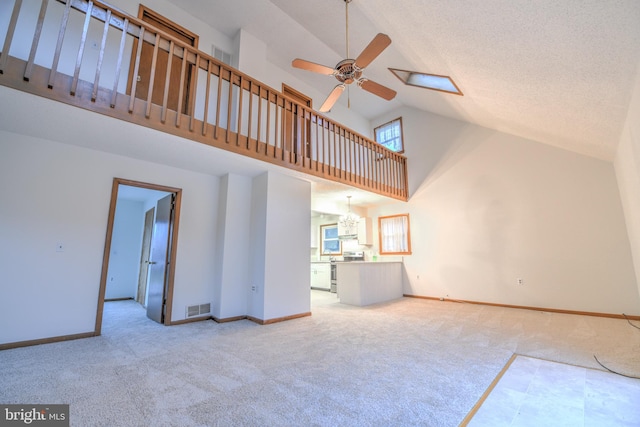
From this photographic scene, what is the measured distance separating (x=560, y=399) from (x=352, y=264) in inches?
157

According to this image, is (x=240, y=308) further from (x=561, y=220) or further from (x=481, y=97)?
(x=561, y=220)

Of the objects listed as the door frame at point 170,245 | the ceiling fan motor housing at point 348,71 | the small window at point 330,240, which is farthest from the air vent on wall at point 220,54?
the small window at point 330,240

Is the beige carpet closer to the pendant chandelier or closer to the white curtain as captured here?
the white curtain

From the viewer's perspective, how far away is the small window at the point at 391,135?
7.49 metres

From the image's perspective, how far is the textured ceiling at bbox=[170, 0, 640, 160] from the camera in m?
1.90

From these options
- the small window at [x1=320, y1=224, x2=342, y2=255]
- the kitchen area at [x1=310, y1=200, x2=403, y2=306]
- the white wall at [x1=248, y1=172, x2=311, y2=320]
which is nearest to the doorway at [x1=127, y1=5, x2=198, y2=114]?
the white wall at [x1=248, y1=172, x2=311, y2=320]

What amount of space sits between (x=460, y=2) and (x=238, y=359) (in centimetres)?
389

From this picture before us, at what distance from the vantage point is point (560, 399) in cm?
197

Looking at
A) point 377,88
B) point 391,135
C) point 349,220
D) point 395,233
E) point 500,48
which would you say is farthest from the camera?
point 391,135

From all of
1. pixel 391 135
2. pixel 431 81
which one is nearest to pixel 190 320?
pixel 431 81

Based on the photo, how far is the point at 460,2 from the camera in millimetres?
2207

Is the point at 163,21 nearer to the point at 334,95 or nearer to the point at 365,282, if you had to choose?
the point at 334,95

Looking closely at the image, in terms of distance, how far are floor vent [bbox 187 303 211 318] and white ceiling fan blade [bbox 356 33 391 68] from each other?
14.1ft

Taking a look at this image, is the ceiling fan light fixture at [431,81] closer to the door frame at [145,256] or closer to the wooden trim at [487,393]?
the wooden trim at [487,393]
